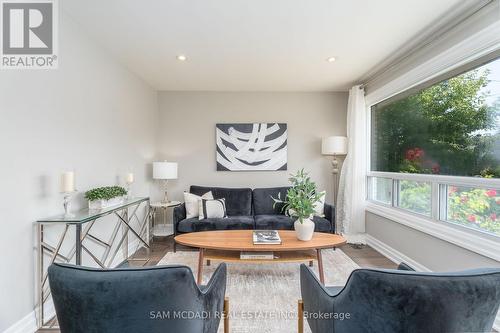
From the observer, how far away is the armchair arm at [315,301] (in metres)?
1.17

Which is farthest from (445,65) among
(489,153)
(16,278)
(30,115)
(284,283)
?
(16,278)

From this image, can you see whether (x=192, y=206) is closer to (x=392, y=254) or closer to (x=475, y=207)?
(x=392, y=254)

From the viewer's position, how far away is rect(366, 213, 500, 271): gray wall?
7.18 ft

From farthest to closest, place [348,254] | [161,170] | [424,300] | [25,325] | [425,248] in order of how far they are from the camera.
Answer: [161,170], [348,254], [425,248], [25,325], [424,300]

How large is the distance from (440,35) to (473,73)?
1.73ft

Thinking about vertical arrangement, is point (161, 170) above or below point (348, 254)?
above

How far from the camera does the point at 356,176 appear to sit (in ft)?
13.0

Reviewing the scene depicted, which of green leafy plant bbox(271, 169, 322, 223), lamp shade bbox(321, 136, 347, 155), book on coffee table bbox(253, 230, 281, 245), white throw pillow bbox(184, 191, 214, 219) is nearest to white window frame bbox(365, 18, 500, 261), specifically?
lamp shade bbox(321, 136, 347, 155)

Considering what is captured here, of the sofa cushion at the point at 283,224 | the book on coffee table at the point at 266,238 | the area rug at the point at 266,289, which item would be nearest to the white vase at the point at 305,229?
the book on coffee table at the point at 266,238

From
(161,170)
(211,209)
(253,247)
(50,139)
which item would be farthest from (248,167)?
(50,139)

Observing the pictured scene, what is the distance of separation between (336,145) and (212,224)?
2.36 m

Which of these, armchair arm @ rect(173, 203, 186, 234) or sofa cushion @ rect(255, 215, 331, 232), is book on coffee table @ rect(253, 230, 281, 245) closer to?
sofa cushion @ rect(255, 215, 331, 232)

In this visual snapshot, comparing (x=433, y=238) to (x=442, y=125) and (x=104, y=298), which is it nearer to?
(x=442, y=125)

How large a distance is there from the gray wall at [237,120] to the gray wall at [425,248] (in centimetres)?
116
